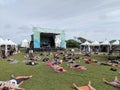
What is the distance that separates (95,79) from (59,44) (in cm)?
3959

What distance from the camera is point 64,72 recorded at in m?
16.5

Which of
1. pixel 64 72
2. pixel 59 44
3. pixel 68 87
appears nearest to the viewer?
pixel 68 87

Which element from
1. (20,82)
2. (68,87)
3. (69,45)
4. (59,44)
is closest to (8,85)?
(20,82)

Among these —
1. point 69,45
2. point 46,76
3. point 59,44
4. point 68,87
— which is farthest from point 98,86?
point 69,45

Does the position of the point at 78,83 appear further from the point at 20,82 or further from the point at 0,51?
the point at 0,51

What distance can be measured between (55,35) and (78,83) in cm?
4174

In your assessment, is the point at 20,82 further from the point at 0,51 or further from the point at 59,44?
the point at 59,44

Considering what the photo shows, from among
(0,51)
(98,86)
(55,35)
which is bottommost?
(98,86)

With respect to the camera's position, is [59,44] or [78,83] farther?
[59,44]

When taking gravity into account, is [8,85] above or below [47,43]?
below

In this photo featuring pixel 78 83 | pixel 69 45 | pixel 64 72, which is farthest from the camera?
pixel 69 45

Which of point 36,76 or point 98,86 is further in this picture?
point 36,76

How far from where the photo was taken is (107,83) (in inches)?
534

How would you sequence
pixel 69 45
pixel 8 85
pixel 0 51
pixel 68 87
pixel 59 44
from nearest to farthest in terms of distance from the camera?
1. pixel 8 85
2. pixel 68 87
3. pixel 0 51
4. pixel 59 44
5. pixel 69 45
